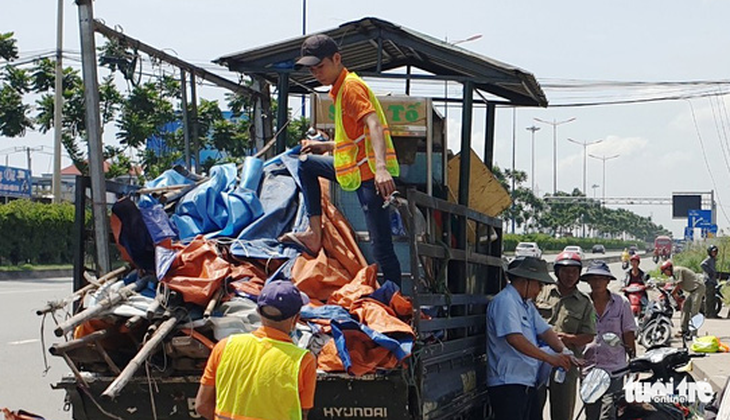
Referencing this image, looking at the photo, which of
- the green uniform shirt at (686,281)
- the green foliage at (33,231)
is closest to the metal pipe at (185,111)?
the green uniform shirt at (686,281)

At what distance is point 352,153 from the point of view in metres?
5.30

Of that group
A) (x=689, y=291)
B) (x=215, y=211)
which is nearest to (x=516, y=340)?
(x=215, y=211)

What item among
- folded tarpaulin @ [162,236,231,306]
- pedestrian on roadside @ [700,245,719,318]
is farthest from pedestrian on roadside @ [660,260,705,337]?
folded tarpaulin @ [162,236,231,306]

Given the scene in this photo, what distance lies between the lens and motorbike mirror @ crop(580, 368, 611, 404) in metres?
5.09

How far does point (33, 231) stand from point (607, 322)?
2756 centimetres

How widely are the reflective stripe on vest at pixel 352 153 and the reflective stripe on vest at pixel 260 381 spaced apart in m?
1.75

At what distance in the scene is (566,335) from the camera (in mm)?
6586

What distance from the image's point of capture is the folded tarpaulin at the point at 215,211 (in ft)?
19.2

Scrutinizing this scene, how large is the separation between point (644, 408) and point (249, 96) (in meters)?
4.72

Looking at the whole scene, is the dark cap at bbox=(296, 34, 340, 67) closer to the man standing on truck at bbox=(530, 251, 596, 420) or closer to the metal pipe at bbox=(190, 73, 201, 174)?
the man standing on truck at bbox=(530, 251, 596, 420)

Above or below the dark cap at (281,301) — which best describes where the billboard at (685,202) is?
above

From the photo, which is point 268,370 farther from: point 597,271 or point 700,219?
point 700,219

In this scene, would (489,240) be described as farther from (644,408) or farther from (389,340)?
(389,340)

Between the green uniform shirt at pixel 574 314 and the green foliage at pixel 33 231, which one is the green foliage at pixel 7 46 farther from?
the green uniform shirt at pixel 574 314
